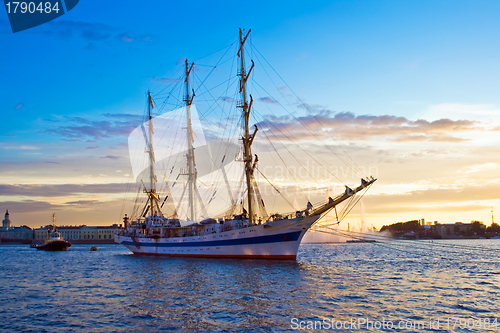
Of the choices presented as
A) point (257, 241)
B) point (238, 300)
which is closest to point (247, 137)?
point (257, 241)

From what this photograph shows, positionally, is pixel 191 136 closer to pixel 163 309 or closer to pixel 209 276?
pixel 209 276

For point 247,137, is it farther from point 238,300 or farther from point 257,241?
point 238,300

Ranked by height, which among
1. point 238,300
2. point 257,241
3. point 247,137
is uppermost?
point 247,137

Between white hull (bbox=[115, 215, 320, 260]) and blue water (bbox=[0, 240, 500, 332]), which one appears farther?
white hull (bbox=[115, 215, 320, 260])

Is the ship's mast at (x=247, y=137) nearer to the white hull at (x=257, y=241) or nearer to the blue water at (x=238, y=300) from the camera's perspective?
the white hull at (x=257, y=241)

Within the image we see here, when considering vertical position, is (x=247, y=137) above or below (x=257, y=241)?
above

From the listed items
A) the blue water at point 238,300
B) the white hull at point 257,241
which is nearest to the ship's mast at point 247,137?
the white hull at point 257,241

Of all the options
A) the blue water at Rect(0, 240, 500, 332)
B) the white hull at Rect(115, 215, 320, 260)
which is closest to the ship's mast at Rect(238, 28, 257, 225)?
the white hull at Rect(115, 215, 320, 260)

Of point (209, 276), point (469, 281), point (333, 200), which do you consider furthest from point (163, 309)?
point (333, 200)

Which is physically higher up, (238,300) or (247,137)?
(247,137)

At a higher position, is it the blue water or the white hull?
the white hull

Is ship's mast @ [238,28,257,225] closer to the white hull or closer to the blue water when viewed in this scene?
the white hull

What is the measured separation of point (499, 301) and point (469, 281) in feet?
32.8

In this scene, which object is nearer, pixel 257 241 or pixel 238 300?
pixel 238 300
